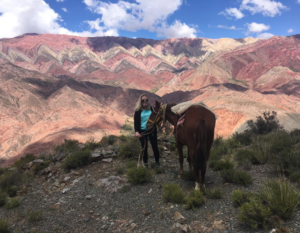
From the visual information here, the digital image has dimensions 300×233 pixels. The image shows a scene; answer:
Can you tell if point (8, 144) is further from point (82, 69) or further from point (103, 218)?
point (82, 69)

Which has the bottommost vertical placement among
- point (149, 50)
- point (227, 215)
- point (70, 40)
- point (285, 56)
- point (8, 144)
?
point (8, 144)

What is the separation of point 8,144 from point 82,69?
8996 cm

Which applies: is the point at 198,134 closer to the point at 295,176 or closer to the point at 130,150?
the point at 295,176

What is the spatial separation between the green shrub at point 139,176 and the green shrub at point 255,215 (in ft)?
8.50

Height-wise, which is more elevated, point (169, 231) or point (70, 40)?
point (70, 40)

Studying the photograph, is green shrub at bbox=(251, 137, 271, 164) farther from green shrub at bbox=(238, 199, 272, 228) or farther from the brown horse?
green shrub at bbox=(238, 199, 272, 228)

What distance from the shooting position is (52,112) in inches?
1908

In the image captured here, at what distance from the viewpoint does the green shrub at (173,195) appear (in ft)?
13.2

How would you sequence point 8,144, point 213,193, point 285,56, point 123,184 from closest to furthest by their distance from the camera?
point 213,193 → point 123,184 → point 8,144 → point 285,56

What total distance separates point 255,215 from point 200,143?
57.4 inches

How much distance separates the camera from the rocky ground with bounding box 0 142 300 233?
341cm

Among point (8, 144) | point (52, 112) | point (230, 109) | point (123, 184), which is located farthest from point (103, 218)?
point (52, 112)

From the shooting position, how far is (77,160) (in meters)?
6.67

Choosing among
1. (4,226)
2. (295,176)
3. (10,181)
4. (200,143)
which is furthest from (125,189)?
(295,176)
